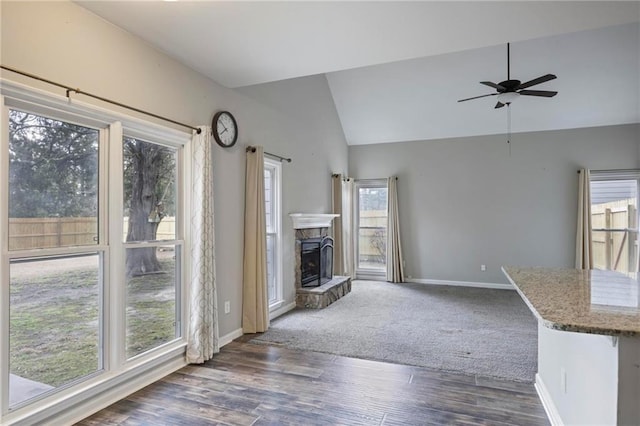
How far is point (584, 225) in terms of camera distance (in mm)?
6238

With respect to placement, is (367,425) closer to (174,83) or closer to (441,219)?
(174,83)

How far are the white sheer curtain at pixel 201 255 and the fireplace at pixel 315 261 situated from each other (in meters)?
2.34

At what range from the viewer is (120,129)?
107 inches

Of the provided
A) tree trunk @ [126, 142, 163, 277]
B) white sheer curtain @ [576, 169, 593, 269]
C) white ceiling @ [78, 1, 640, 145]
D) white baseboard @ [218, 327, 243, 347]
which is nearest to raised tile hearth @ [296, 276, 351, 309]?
white baseboard @ [218, 327, 243, 347]

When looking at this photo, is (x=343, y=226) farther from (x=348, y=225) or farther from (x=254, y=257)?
(x=254, y=257)

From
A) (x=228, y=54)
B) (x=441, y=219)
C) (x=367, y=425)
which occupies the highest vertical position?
(x=228, y=54)

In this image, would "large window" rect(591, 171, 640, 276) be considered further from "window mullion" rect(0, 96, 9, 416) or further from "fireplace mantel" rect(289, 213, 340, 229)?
"window mullion" rect(0, 96, 9, 416)

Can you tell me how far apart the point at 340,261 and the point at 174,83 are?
472cm

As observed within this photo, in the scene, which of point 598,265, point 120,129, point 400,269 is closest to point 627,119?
point 598,265

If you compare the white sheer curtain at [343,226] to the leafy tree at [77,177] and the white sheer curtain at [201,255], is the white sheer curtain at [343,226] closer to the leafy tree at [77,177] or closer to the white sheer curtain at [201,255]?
the white sheer curtain at [201,255]

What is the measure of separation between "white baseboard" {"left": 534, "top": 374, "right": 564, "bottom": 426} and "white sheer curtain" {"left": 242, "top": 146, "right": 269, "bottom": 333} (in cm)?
274

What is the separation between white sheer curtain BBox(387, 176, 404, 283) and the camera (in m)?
7.42

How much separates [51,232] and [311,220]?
394cm

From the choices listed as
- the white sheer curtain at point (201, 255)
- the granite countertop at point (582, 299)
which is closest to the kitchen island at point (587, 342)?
the granite countertop at point (582, 299)
